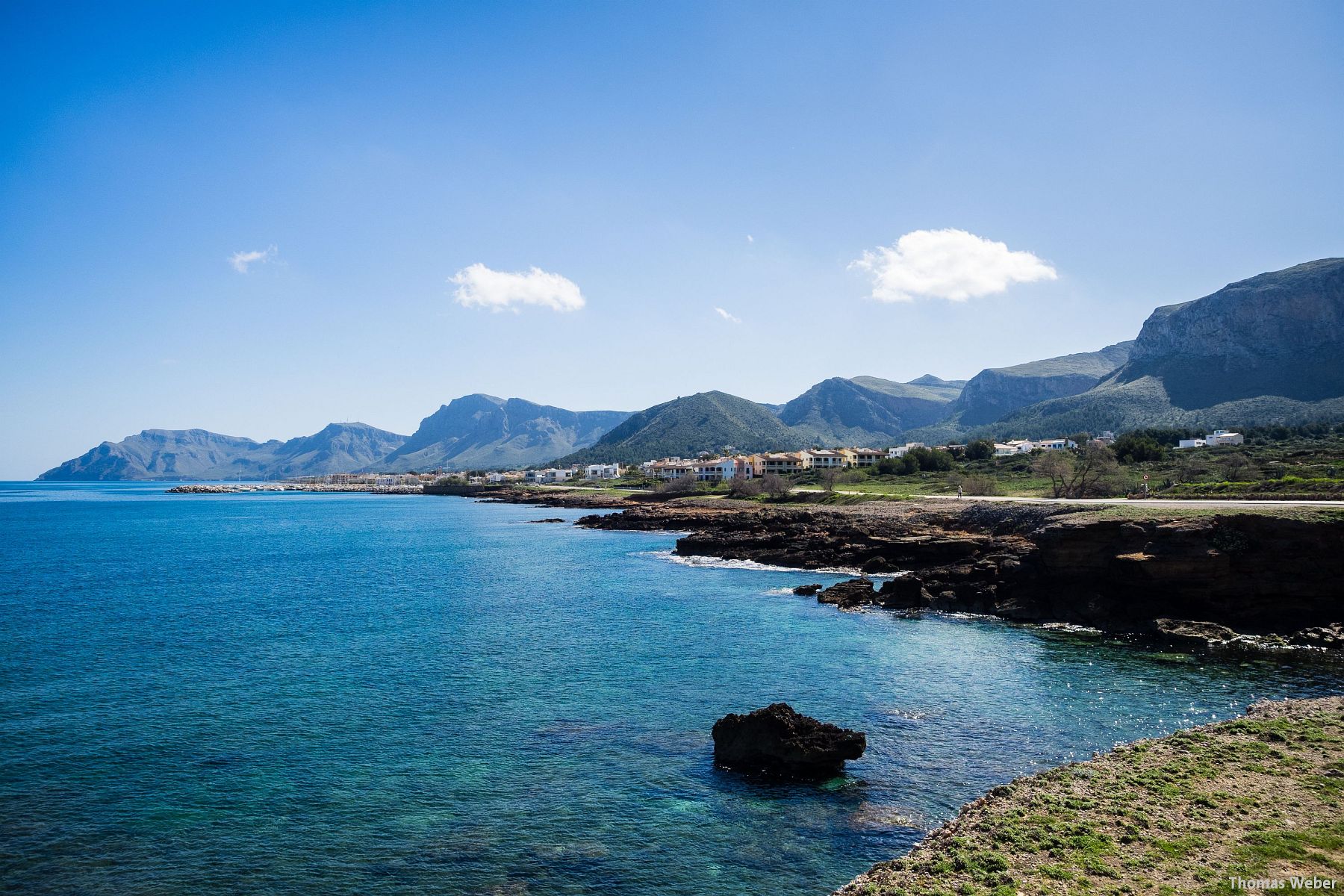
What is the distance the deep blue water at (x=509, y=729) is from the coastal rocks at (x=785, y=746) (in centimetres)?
68

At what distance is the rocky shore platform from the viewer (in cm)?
2955

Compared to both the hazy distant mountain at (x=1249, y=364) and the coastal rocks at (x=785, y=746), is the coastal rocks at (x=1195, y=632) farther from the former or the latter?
the hazy distant mountain at (x=1249, y=364)

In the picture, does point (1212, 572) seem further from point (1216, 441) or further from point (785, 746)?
point (1216, 441)

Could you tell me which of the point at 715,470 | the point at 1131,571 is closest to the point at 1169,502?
the point at 1131,571

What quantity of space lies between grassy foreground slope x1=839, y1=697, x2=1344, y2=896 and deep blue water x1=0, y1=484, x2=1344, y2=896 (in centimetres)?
174

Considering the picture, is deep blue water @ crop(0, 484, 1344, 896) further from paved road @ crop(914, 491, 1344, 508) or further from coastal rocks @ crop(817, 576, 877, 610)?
paved road @ crop(914, 491, 1344, 508)

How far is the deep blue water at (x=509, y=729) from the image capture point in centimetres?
1411

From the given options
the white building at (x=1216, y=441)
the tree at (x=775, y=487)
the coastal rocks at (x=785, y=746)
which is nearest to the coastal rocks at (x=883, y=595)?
the coastal rocks at (x=785, y=746)

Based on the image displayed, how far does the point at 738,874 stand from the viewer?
13336 millimetres

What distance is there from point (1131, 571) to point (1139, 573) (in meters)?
0.38

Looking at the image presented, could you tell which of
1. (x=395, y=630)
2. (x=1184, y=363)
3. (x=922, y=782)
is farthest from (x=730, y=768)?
(x=1184, y=363)

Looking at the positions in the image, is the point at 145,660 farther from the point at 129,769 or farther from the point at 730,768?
the point at 730,768

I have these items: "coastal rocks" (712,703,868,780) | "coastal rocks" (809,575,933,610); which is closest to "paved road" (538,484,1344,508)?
"coastal rocks" (809,575,933,610)

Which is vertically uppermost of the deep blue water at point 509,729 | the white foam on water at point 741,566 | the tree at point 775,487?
the tree at point 775,487
